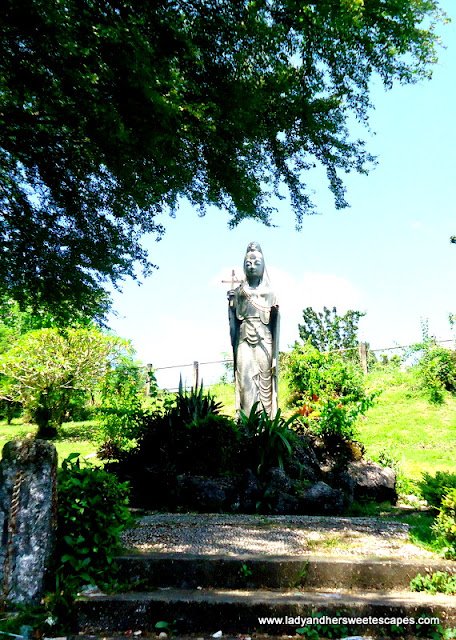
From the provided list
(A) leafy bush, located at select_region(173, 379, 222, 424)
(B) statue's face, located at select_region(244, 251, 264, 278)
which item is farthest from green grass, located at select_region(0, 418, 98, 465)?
(B) statue's face, located at select_region(244, 251, 264, 278)

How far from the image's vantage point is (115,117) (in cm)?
506

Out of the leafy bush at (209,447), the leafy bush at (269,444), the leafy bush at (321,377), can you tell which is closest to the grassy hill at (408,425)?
the leafy bush at (321,377)

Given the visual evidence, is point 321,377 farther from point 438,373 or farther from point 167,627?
point 167,627

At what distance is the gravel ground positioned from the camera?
3.50 metres

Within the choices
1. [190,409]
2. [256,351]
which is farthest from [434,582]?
[256,351]

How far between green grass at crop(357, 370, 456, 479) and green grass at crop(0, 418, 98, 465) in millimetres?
6641

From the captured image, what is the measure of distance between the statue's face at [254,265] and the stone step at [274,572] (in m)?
5.83

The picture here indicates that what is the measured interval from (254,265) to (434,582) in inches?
240

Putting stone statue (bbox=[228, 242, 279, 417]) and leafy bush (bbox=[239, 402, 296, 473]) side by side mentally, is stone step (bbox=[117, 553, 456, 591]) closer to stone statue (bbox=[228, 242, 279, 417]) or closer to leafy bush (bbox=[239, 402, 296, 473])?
leafy bush (bbox=[239, 402, 296, 473])

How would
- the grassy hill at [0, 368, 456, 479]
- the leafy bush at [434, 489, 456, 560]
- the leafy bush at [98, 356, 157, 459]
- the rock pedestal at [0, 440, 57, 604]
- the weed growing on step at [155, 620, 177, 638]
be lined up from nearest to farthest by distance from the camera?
the weed growing on step at [155, 620, 177, 638] < the rock pedestal at [0, 440, 57, 604] < the leafy bush at [434, 489, 456, 560] < the leafy bush at [98, 356, 157, 459] < the grassy hill at [0, 368, 456, 479]

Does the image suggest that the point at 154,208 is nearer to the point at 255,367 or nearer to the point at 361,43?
the point at 255,367

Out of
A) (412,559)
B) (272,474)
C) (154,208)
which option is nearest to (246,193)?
(154,208)

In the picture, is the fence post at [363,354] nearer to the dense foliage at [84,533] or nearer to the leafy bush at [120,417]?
the leafy bush at [120,417]

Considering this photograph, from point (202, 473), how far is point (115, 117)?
4.35 metres
